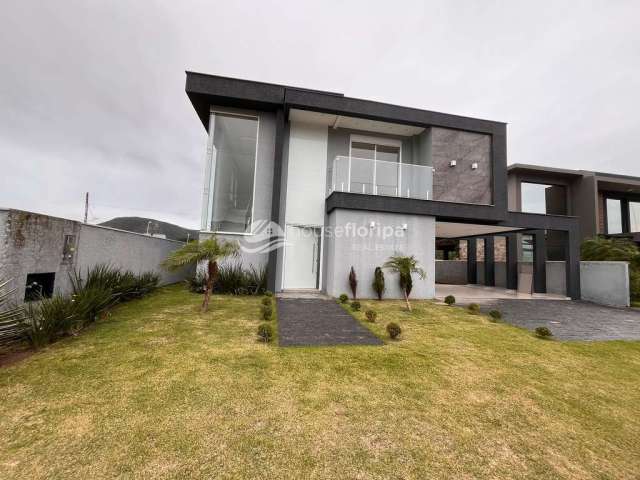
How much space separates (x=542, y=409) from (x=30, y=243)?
7.63m

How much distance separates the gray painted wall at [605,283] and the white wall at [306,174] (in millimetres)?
11181

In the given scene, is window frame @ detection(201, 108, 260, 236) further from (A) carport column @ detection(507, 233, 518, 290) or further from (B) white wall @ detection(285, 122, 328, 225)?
(A) carport column @ detection(507, 233, 518, 290)

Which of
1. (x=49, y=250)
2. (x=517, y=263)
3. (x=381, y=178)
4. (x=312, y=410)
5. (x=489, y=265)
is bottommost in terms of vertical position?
(x=312, y=410)

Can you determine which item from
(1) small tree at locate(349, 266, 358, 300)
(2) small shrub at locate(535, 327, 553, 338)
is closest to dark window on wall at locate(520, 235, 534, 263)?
(2) small shrub at locate(535, 327, 553, 338)

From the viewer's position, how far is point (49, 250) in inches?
193

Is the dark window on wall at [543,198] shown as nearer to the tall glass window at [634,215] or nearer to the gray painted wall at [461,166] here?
the tall glass window at [634,215]

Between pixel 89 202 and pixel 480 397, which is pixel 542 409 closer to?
pixel 480 397

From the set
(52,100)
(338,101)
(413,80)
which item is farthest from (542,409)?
(413,80)

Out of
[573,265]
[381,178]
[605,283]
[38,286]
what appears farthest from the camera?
[573,265]

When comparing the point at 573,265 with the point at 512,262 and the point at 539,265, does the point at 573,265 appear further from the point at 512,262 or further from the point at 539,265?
the point at 512,262

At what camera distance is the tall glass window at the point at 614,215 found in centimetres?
1750

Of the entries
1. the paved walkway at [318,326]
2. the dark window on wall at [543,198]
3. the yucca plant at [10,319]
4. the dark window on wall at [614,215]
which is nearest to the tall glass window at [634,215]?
the dark window on wall at [614,215]

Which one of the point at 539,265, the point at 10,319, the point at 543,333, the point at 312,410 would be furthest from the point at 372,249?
the point at 539,265

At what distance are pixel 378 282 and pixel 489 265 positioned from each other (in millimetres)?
10040
